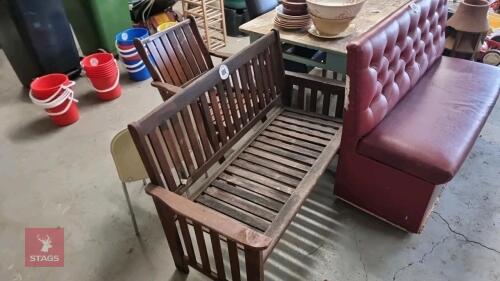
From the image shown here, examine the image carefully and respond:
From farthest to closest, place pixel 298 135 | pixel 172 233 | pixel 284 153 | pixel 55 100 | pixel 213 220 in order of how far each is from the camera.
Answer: pixel 55 100 → pixel 298 135 → pixel 284 153 → pixel 172 233 → pixel 213 220

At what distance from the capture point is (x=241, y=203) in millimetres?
1423

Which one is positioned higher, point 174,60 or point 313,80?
point 174,60

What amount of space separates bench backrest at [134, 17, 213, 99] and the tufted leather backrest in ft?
3.12

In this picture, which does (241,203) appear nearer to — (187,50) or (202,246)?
(202,246)

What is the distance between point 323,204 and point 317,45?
0.86 meters

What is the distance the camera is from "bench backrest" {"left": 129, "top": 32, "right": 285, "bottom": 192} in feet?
4.10

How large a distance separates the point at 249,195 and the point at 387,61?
0.86 meters

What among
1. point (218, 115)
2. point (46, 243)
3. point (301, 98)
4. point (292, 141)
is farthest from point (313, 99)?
point (46, 243)

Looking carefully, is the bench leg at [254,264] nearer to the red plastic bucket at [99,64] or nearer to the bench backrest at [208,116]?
the bench backrest at [208,116]

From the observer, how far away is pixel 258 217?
53.4 inches

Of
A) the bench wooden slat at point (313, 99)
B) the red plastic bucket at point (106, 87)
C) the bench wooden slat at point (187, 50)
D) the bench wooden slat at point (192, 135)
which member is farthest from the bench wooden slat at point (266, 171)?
the red plastic bucket at point (106, 87)

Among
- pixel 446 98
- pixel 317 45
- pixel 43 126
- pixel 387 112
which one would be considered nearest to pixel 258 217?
pixel 387 112

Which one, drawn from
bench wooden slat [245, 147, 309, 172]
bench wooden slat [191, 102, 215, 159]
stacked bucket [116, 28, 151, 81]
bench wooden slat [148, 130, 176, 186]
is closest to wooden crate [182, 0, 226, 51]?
stacked bucket [116, 28, 151, 81]

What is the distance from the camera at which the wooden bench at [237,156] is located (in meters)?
1.20
